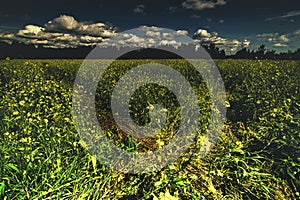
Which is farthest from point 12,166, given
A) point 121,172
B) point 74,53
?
point 74,53

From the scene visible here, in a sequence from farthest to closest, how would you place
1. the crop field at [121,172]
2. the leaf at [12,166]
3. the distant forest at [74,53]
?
the distant forest at [74,53], the crop field at [121,172], the leaf at [12,166]

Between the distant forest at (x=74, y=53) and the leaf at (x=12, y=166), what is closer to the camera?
the leaf at (x=12, y=166)

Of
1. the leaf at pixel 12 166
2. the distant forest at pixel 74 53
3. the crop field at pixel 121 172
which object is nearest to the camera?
the leaf at pixel 12 166

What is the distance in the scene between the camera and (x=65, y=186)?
12.3 ft

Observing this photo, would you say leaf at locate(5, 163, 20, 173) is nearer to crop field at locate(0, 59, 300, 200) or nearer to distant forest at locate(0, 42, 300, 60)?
crop field at locate(0, 59, 300, 200)

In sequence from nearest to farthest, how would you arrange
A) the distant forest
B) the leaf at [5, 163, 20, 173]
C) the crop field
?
the leaf at [5, 163, 20, 173], the crop field, the distant forest

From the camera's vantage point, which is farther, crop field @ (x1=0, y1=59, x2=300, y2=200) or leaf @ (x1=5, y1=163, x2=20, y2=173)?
crop field @ (x1=0, y1=59, x2=300, y2=200)

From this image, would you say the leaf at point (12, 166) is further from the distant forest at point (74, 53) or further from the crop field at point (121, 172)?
the distant forest at point (74, 53)

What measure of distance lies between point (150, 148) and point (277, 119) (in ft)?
7.66

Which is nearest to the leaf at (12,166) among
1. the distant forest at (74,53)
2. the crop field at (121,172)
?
the crop field at (121,172)

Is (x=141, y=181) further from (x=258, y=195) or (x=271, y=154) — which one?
(x=271, y=154)

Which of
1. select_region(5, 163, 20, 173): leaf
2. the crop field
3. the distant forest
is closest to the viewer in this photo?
select_region(5, 163, 20, 173): leaf

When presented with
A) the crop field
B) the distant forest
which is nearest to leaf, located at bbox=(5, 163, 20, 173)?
the crop field

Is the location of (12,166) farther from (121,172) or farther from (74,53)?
(74,53)
